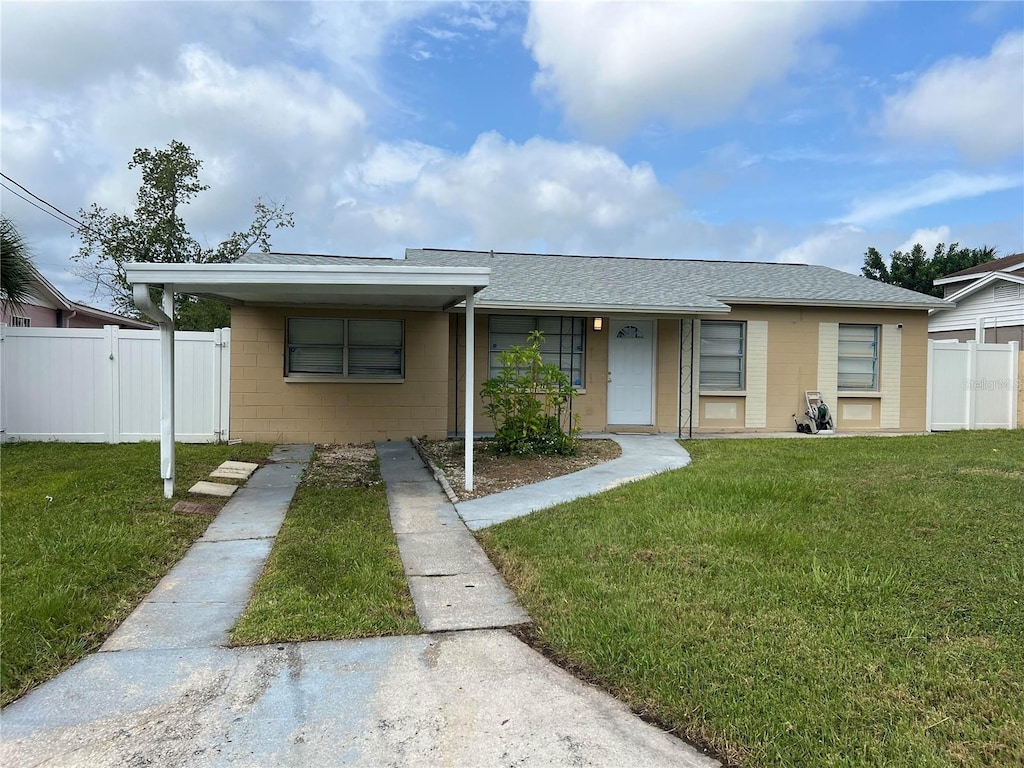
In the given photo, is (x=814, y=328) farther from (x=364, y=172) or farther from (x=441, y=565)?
(x=364, y=172)

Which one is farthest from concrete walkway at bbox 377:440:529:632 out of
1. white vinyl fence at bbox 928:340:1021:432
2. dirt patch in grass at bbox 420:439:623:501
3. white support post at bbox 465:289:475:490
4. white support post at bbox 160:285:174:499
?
white vinyl fence at bbox 928:340:1021:432

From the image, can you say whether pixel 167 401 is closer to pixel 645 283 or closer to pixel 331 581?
pixel 331 581

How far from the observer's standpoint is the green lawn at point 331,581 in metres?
3.85

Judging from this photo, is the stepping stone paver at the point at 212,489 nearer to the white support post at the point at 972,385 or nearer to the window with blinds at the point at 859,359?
the window with blinds at the point at 859,359

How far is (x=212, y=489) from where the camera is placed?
743 cm

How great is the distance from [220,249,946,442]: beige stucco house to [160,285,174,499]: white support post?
2.50 metres

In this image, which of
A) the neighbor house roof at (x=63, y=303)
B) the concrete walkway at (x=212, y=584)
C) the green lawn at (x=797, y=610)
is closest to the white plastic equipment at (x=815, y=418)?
the green lawn at (x=797, y=610)

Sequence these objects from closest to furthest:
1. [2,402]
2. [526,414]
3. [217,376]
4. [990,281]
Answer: [526,414] → [2,402] → [217,376] → [990,281]

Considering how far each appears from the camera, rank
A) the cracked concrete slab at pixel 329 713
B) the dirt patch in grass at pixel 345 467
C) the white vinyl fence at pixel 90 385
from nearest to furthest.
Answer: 1. the cracked concrete slab at pixel 329 713
2. the dirt patch in grass at pixel 345 467
3. the white vinyl fence at pixel 90 385

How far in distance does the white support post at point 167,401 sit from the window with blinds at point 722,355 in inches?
370

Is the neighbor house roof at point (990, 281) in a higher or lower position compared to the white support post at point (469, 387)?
higher

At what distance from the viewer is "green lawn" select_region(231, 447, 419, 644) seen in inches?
152

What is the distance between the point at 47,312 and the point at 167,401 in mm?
16332

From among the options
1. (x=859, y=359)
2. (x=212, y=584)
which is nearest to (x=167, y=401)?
(x=212, y=584)
